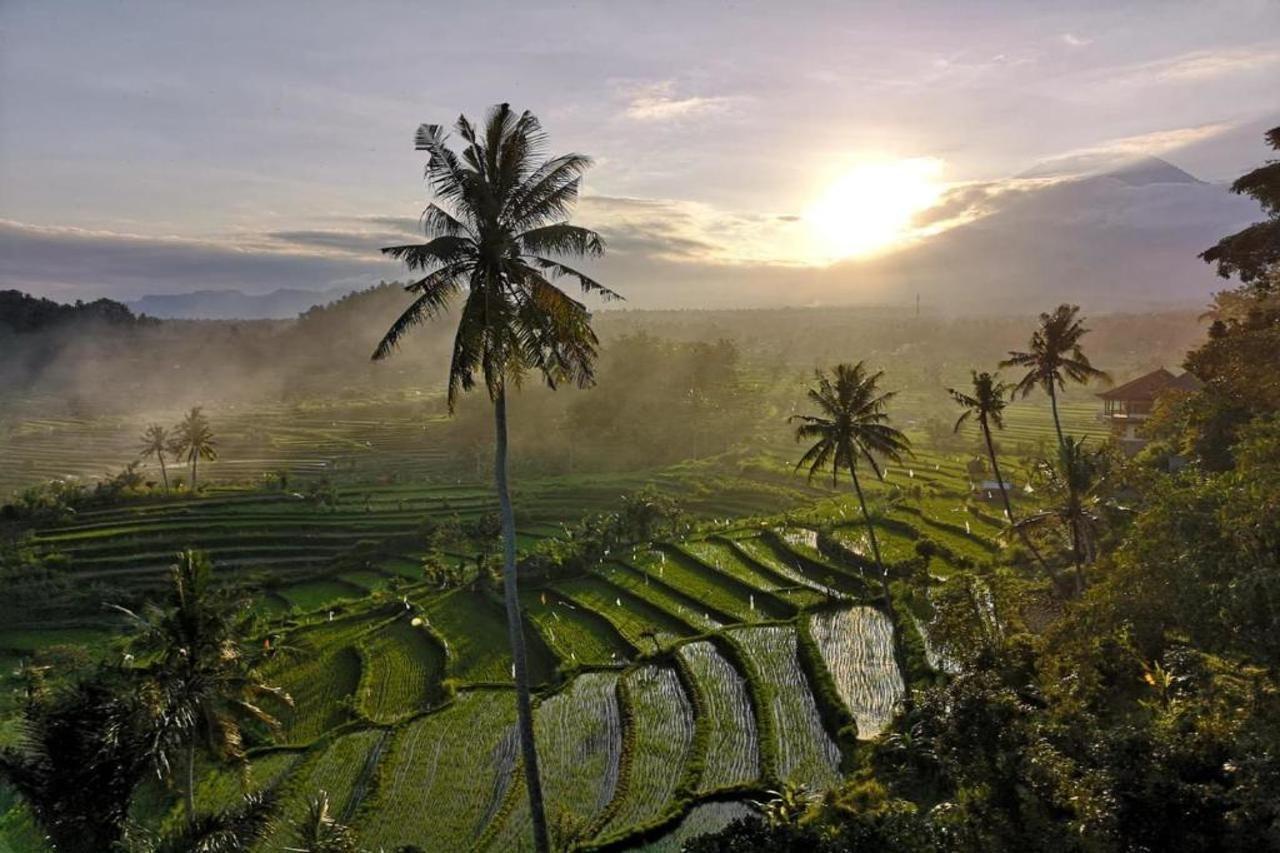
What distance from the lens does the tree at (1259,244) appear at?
777 inches

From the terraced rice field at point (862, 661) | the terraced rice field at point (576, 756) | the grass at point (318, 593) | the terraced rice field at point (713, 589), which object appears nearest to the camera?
the terraced rice field at point (576, 756)

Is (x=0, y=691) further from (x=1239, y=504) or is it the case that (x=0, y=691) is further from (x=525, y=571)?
(x=1239, y=504)

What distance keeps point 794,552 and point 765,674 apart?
51.1ft

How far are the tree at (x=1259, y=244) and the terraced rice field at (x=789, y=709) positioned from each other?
17.9 meters

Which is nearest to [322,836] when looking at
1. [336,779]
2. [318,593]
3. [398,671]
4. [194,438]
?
[336,779]

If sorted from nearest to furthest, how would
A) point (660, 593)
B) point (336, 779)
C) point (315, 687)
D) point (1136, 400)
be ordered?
point (336, 779) → point (315, 687) → point (660, 593) → point (1136, 400)

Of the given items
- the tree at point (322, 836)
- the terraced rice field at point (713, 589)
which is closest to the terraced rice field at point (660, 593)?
the terraced rice field at point (713, 589)

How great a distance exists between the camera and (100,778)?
13844 millimetres

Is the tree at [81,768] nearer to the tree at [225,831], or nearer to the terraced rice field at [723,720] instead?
the tree at [225,831]

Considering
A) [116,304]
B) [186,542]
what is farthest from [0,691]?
[116,304]

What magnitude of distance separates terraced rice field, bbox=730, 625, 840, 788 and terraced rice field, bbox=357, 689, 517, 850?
8518mm

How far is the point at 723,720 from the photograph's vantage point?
79.1 ft

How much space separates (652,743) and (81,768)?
14.9m

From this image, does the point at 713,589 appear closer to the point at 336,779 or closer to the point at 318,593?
the point at 336,779
